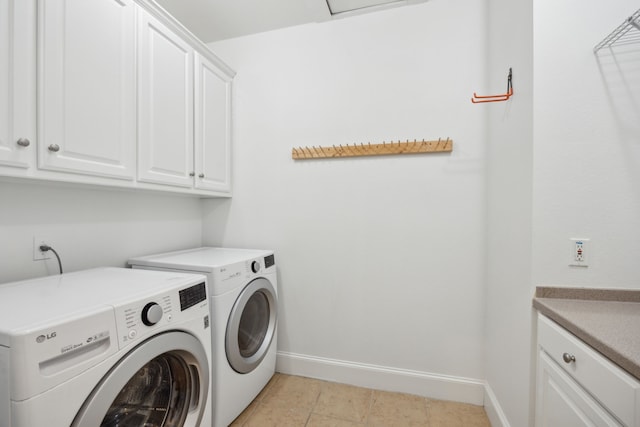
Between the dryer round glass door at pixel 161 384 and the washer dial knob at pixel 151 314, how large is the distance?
66mm

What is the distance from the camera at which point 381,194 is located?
5.88ft

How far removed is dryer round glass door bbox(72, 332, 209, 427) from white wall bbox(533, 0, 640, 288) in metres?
1.48

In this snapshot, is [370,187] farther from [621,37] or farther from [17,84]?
[17,84]

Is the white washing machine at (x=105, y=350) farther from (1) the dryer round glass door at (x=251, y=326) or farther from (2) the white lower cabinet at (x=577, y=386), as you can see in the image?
(2) the white lower cabinet at (x=577, y=386)

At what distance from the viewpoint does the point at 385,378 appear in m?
1.77

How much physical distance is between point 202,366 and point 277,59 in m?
2.08

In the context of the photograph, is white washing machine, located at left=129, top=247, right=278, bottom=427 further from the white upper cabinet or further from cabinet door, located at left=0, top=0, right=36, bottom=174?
cabinet door, located at left=0, top=0, right=36, bottom=174

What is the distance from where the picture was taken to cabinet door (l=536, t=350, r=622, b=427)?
72cm

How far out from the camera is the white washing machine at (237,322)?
1.32 meters

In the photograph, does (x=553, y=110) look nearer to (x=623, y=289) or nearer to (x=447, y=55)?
(x=623, y=289)

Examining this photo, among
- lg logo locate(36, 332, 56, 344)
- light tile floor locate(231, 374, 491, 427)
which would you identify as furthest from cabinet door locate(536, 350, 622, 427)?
lg logo locate(36, 332, 56, 344)

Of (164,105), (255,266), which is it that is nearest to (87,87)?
(164,105)

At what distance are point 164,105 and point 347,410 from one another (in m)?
2.13

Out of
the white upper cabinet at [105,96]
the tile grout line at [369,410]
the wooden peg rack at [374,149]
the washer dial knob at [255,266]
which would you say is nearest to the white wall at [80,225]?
the white upper cabinet at [105,96]
